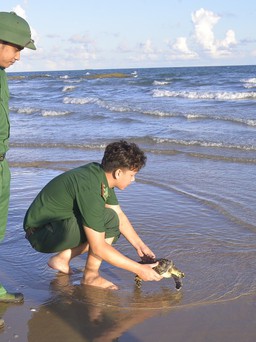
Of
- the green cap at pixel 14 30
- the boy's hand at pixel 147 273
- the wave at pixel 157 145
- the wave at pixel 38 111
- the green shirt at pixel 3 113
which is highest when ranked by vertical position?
the green cap at pixel 14 30

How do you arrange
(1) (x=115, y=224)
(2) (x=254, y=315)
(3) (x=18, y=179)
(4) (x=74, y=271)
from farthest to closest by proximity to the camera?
(3) (x=18, y=179)
(4) (x=74, y=271)
(1) (x=115, y=224)
(2) (x=254, y=315)

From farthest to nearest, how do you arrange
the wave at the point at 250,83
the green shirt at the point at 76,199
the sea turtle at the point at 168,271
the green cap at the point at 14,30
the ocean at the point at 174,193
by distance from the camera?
the wave at the point at 250,83, the ocean at the point at 174,193, the sea turtle at the point at 168,271, the green shirt at the point at 76,199, the green cap at the point at 14,30

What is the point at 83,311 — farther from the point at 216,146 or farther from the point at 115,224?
the point at 216,146

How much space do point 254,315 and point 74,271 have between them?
62.3 inches

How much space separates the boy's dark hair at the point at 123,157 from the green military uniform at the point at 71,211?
0.11 metres

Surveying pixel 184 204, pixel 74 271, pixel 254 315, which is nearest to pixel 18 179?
pixel 184 204

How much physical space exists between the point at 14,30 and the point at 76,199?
1221 millimetres

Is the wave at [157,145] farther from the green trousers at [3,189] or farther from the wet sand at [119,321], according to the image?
the green trousers at [3,189]

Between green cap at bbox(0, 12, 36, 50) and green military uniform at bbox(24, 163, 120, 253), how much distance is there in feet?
3.25

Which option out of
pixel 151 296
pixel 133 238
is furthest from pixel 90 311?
pixel 133 238

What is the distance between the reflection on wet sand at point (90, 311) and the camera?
9.96 feet

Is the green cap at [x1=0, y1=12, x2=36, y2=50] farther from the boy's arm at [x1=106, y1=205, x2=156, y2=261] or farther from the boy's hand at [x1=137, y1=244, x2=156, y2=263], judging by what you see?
the boy's hand at [x1=137, y1=244, x2=156, y2=263]

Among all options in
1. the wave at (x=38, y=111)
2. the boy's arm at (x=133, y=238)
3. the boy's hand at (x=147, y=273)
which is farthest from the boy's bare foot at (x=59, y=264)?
the wave at (x=38, y=111)

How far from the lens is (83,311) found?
336 centimetres
